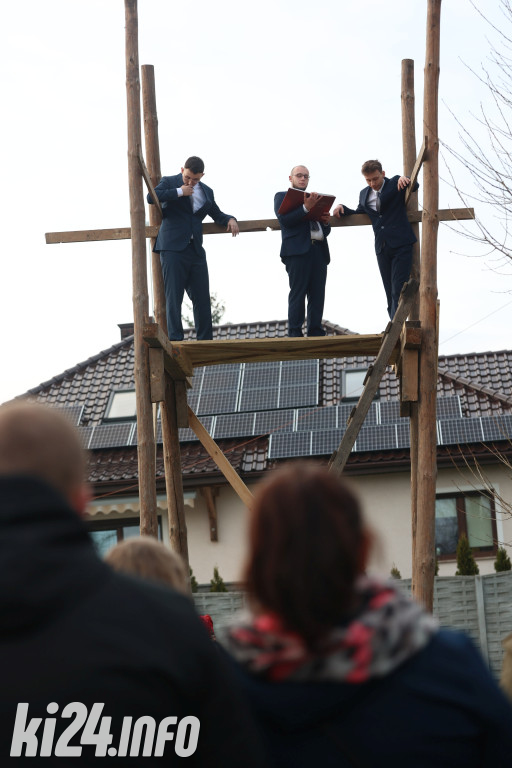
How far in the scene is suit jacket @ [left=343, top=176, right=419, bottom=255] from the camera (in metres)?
8.73

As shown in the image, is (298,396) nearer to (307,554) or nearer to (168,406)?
(168,406)

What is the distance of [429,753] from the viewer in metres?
2.00

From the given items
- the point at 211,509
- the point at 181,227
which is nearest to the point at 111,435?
the point at 211,509

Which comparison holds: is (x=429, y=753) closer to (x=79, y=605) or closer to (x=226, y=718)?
(x=226, y=718)

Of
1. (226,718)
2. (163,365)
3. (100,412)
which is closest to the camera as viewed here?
(226,718)

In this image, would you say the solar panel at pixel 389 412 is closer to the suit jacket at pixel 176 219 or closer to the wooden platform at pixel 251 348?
the wooden platform at pixel 251 348

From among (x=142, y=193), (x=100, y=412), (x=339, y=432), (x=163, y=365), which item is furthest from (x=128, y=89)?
(x=100, y=412)

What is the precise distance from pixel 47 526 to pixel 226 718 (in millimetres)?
481

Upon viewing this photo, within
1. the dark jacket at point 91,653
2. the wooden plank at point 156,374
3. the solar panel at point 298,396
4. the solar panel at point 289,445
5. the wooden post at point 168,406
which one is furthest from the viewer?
the solar panel at point 298,396

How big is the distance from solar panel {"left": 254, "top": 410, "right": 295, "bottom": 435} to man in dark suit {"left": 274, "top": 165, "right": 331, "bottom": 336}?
34.9 ft

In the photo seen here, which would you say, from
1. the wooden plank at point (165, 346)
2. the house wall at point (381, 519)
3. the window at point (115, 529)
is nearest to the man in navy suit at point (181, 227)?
the wooden plank at point (165, 346)

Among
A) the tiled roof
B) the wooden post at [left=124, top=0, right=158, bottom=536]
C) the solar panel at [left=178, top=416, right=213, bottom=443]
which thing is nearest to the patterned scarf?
the wooden post at [left=124, top=0, right=158, bottom=536]

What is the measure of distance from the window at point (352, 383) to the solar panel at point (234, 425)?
205 cm

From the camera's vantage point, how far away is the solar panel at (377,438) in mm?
18372
